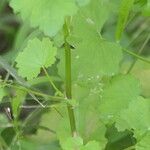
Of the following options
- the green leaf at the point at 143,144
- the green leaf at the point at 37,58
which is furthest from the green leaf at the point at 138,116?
the green leaf at the point at 37,58

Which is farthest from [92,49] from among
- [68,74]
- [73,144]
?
[73,144]

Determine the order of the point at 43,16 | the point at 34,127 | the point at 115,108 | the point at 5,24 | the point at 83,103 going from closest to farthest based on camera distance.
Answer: the point at 43,16, the point at 115,108, the point at 83,103, the point at 34,127, the point at 5,24

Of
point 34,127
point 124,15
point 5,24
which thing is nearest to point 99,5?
point 124,15

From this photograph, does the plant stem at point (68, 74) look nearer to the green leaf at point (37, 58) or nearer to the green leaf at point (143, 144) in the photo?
the green leaf at point (37, 58)

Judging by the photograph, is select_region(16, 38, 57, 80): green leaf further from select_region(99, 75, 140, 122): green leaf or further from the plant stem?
select_region(99, 75, 140, 122): green leaf

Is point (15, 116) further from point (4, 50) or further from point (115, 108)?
point (4, 50)

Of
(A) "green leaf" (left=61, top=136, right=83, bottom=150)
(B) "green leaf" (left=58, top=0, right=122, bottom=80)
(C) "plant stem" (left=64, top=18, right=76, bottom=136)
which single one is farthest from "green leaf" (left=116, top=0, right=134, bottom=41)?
(A) "green leaf" (left=61, top=136, right=83, bottom=150)
